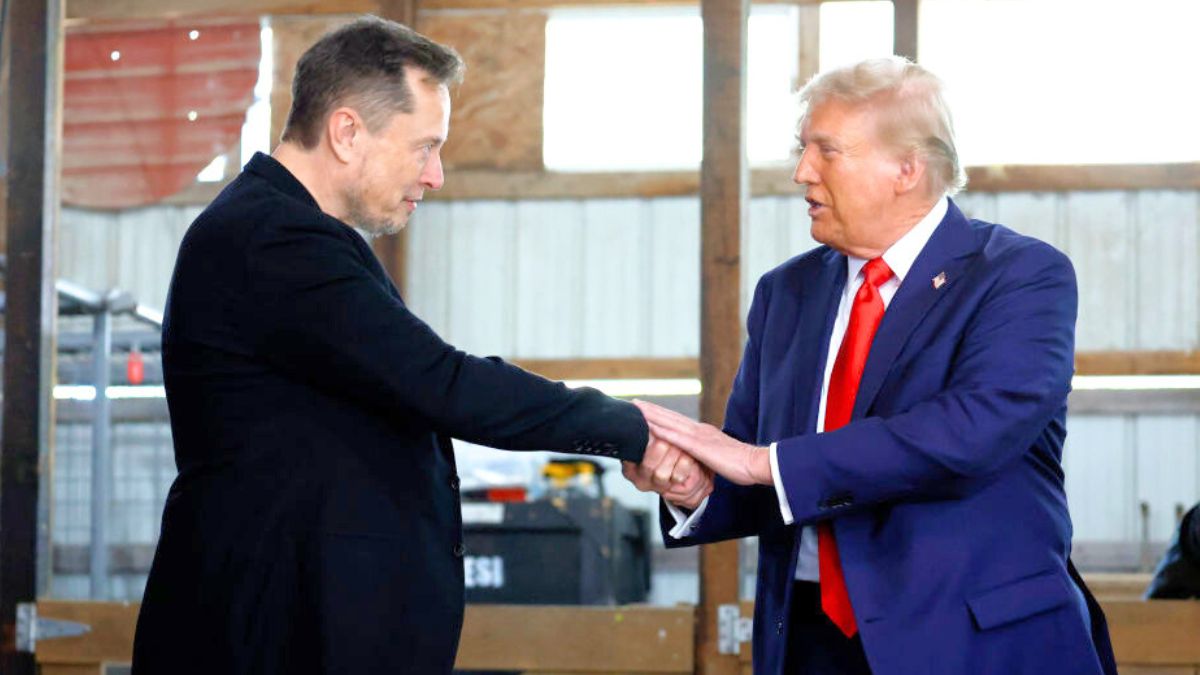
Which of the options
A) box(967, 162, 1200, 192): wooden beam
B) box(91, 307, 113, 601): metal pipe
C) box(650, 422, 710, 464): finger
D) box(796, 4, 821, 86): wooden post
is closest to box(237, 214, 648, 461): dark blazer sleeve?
box(650, 422, 710, 464): finger

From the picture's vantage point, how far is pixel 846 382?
2.34 meters

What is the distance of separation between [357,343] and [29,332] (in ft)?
8.60

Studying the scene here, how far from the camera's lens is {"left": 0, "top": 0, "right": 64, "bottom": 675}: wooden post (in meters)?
4.41

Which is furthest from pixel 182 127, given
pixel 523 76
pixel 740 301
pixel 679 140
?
pixel 740 301

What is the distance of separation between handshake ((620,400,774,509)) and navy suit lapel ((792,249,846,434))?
0.33 feet

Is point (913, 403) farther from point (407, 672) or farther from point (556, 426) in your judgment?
point (407, 672)

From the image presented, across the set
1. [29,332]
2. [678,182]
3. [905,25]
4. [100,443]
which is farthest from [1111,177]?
[29,332]

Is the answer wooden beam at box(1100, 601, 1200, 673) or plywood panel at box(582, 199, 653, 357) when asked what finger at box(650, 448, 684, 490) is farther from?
plywood panel at box(582, 199, 653, 357)

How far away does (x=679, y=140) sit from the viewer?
1007 cm

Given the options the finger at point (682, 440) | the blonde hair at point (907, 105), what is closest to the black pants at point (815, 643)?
the finger at point (682, 440)

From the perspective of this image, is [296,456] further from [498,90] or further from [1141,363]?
[498,90]

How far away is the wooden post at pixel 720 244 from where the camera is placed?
4.16 meters

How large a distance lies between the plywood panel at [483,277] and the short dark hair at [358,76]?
7869 millimetres

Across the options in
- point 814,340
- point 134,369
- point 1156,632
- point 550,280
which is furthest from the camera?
point 550,280
